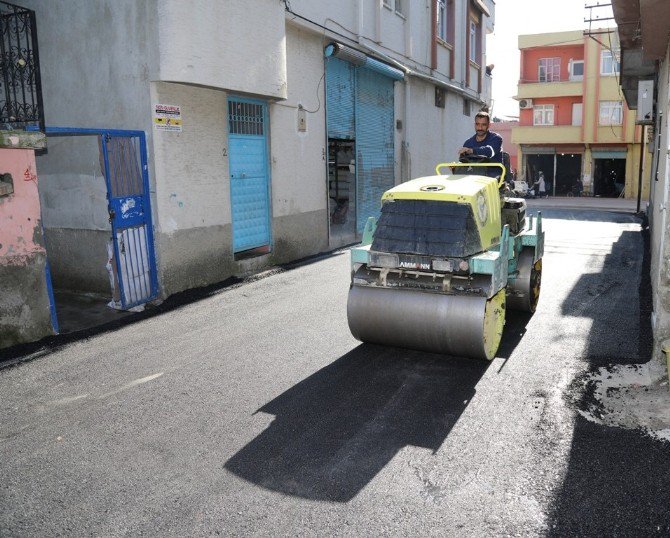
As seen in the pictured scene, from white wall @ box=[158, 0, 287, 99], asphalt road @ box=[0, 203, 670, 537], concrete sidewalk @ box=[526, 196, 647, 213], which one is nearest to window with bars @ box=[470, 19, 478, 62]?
concrete sidewalk @ box=[526, 196, 647, 213]

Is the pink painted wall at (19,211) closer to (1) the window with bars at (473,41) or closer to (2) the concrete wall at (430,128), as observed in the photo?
(2) the concrete wall at (430,128)

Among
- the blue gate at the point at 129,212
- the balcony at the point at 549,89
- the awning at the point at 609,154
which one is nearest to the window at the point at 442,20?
the blue gate at the point at 129,212

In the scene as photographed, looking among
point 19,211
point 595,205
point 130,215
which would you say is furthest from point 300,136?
point 595,205

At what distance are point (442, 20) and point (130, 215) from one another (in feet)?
49.1

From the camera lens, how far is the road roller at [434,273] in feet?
18.5

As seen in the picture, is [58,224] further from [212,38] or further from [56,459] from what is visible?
[56,459]

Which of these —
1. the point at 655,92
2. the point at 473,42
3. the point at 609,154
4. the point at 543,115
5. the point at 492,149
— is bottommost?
the point at 492,149

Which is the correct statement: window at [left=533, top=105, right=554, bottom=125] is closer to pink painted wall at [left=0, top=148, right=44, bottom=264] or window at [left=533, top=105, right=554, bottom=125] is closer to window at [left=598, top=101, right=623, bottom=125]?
window at [left=598, top=101, right=623, bottom=125]

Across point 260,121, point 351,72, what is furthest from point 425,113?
point 260,121

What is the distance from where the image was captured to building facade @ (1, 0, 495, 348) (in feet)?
27.9

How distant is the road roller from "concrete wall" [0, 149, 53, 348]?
12.3ft

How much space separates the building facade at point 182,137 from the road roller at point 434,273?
3.99 meters

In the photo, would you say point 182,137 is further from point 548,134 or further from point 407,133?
point 548,134

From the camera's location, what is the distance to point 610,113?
35.0m
